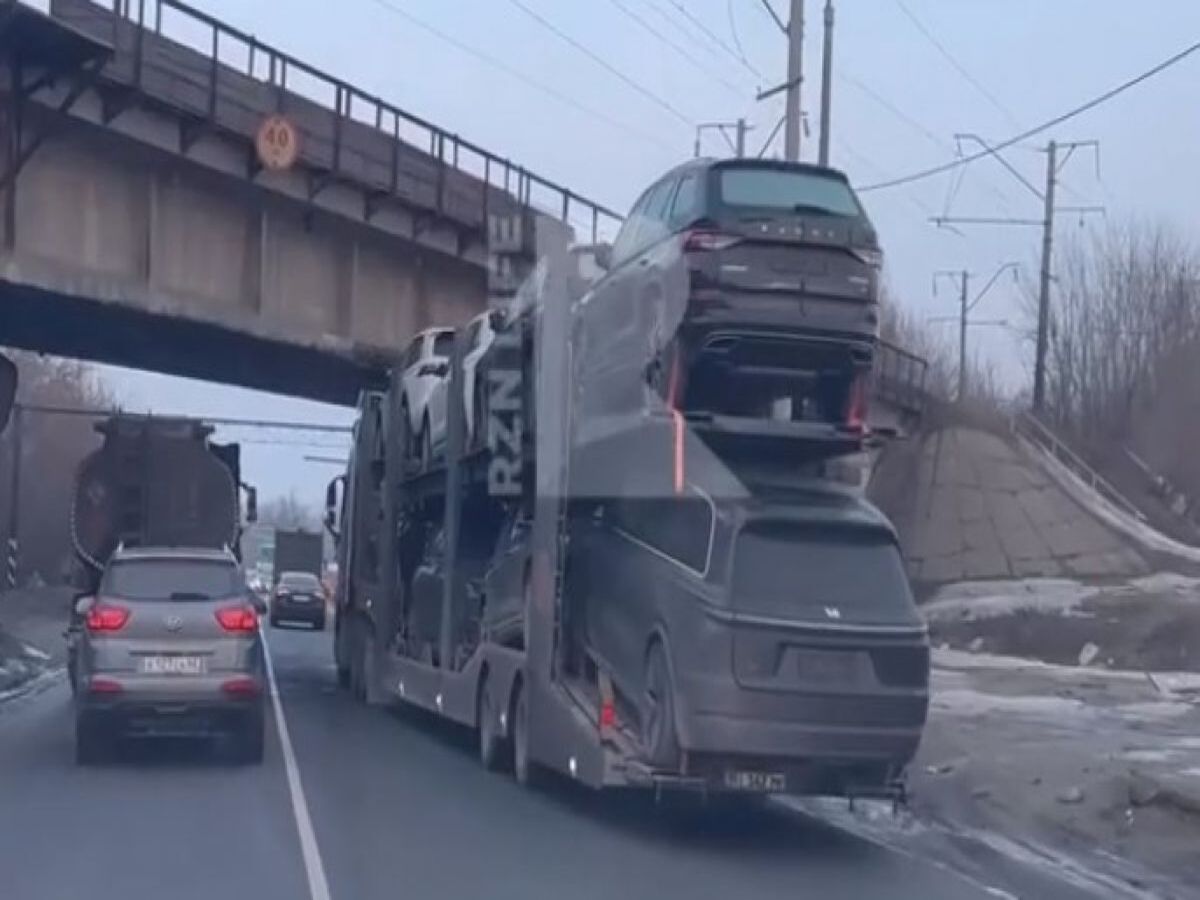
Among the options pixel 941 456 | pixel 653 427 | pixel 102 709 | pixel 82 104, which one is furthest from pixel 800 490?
pixel 941 456

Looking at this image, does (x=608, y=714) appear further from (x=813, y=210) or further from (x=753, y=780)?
(x=813, y=210)

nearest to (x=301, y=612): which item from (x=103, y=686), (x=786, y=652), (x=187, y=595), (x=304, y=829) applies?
(x=187, y=595)

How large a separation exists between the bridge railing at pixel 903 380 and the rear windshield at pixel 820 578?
34.3 m

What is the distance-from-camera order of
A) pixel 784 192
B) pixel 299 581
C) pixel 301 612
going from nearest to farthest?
pixel 784 192
pixel 301 612
pixel 299 581

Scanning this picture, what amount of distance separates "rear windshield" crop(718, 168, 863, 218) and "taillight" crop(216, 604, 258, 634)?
6.41 m

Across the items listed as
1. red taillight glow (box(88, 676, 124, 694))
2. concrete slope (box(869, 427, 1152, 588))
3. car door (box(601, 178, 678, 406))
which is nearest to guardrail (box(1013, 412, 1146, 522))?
concrete slope (box(869, 427, 1152, 588))

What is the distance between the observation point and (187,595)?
22250 millimetres

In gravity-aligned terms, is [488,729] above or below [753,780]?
below

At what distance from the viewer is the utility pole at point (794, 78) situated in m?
33.8

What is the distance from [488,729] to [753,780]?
575 centimetres

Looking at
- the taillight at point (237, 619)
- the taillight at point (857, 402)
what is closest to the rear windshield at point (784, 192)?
the taillight at point (857, 402)

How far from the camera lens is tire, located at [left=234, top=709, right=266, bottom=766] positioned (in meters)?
22.5

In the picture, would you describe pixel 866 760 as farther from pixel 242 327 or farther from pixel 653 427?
pixel 242 327

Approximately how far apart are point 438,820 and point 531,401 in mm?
4936
